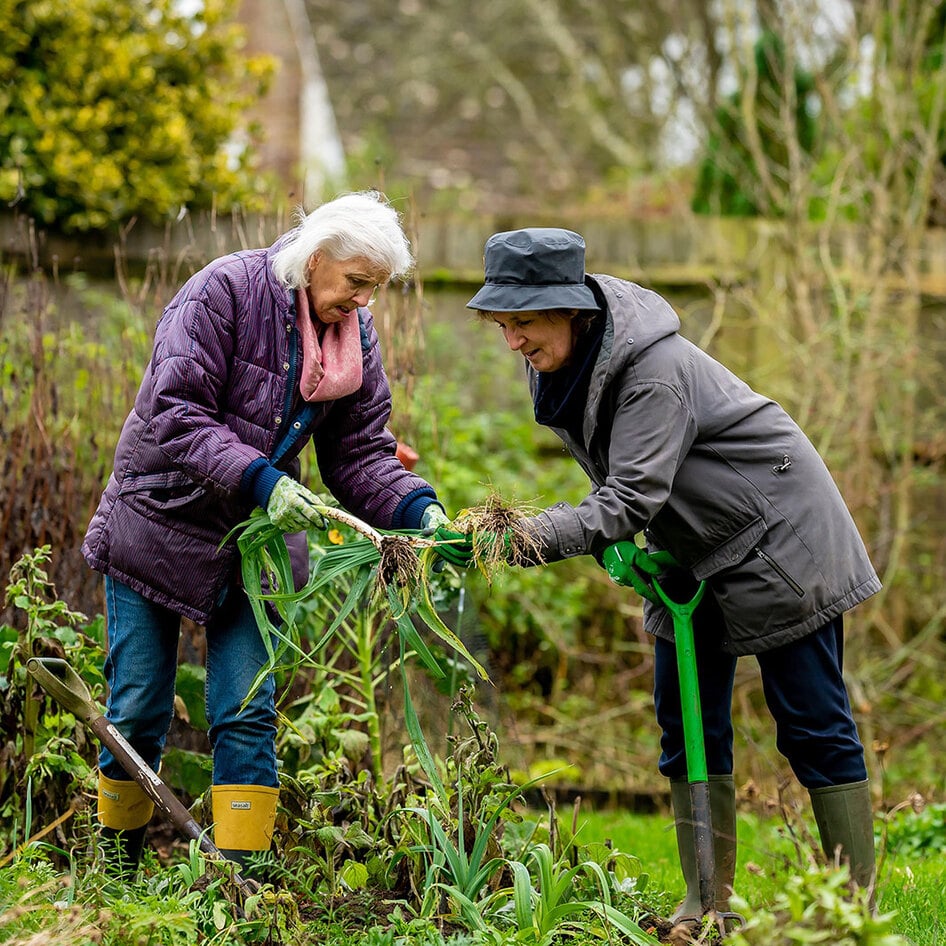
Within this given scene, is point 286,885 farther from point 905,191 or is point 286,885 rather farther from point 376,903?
point 905,191

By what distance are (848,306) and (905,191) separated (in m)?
0.93

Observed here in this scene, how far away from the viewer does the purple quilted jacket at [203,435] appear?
2.98 metres

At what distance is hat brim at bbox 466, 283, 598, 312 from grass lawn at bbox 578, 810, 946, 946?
121 cm

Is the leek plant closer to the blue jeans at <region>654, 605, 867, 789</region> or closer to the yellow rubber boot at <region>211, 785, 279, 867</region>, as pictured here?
the yellow rubber boot at <region>211, 785, 279, 867</region>

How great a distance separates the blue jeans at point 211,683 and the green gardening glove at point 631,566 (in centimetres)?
91

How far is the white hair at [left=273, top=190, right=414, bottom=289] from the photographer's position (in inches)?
119

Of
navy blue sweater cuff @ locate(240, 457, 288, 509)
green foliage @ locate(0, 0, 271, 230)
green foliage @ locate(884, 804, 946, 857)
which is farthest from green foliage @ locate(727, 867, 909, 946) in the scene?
green foliage @ locate(0, 0, 271, 230)

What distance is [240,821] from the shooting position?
10.1 ft

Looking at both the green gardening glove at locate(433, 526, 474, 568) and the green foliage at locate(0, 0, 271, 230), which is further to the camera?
the green foliage at locate(0, 0, 271, 230)

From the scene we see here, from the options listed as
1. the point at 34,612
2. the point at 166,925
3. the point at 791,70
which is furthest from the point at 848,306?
the point at 166,925

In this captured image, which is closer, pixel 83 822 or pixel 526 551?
pixel 526 551

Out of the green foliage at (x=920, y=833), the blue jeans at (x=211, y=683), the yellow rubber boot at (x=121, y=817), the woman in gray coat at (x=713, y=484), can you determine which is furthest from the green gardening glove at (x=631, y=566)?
the green foliage at (x=920, y=833)

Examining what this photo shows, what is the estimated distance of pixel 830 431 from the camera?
5809 mm

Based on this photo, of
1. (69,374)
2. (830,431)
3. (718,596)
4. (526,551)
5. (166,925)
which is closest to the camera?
(166,925)
